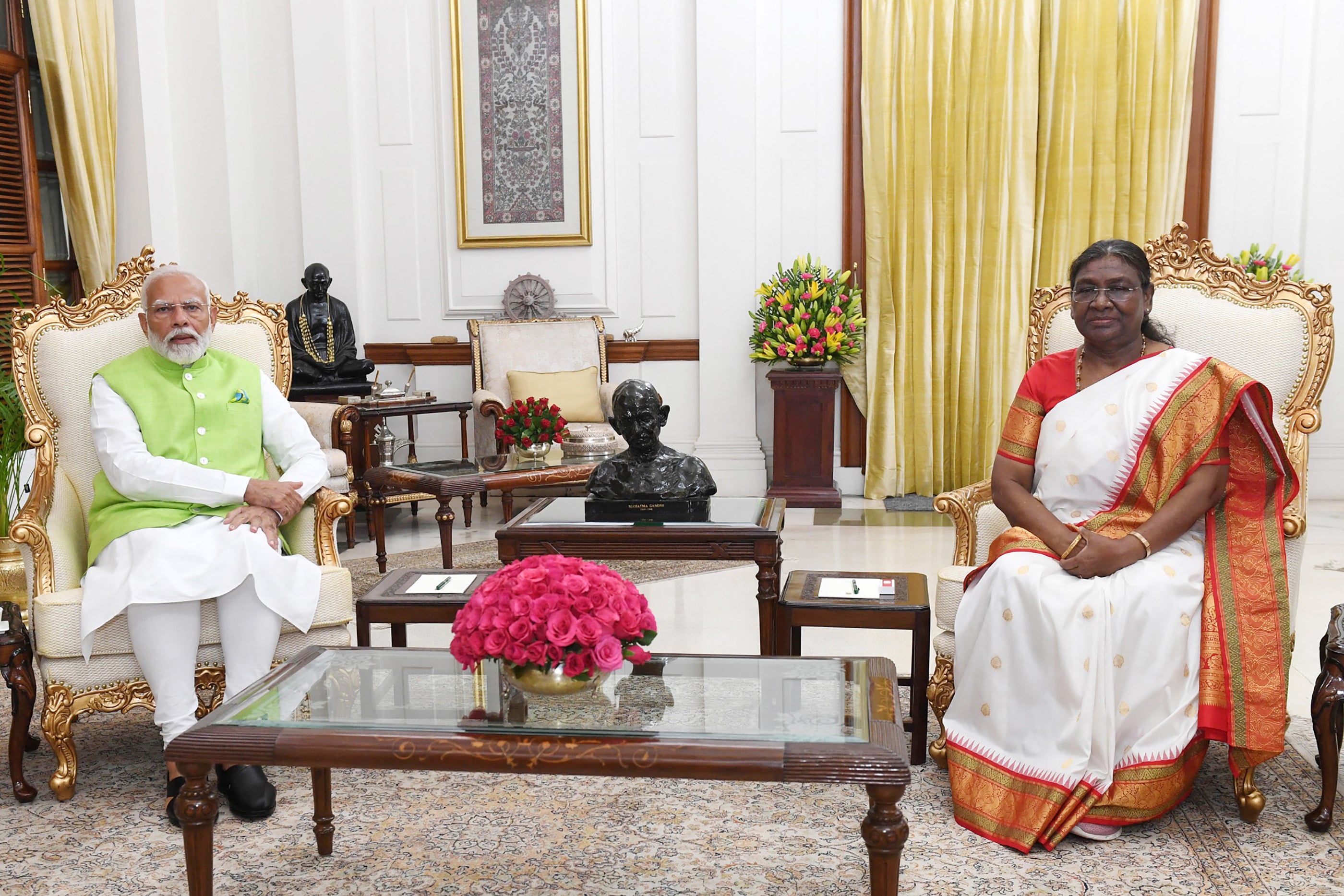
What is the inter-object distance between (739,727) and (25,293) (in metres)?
A: 5.12

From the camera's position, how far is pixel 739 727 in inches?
73.7

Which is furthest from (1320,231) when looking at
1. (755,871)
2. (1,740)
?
(1,740)

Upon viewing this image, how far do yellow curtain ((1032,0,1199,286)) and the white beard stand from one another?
4.97 m

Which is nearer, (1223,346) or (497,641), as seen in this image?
(497,641)

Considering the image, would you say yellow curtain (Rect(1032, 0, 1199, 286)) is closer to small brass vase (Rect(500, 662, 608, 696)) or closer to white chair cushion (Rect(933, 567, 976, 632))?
white chair cushion (Rect(933, 567, 976, 632))

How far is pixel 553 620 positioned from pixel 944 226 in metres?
5.21

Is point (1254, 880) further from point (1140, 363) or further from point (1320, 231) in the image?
point (1320, 231)

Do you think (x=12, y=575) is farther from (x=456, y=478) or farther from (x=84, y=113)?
(x=84, y=113)

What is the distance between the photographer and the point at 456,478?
179 inches

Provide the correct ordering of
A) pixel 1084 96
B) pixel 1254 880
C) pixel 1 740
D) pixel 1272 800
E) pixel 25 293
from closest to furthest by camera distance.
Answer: pixel 1254 880
pixel 1272 800
pixel 1 740
pixel 25 293
pixel 1084 96

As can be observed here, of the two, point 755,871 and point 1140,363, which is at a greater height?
point 1140,363

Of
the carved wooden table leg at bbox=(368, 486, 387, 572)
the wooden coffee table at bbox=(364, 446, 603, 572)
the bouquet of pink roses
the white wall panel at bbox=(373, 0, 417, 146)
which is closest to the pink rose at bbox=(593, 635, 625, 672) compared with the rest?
the bouquet of pink roses

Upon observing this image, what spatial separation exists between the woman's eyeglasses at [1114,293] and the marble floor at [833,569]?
1.47 metres

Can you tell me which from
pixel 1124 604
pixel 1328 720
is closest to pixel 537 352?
pixel 1124 604
